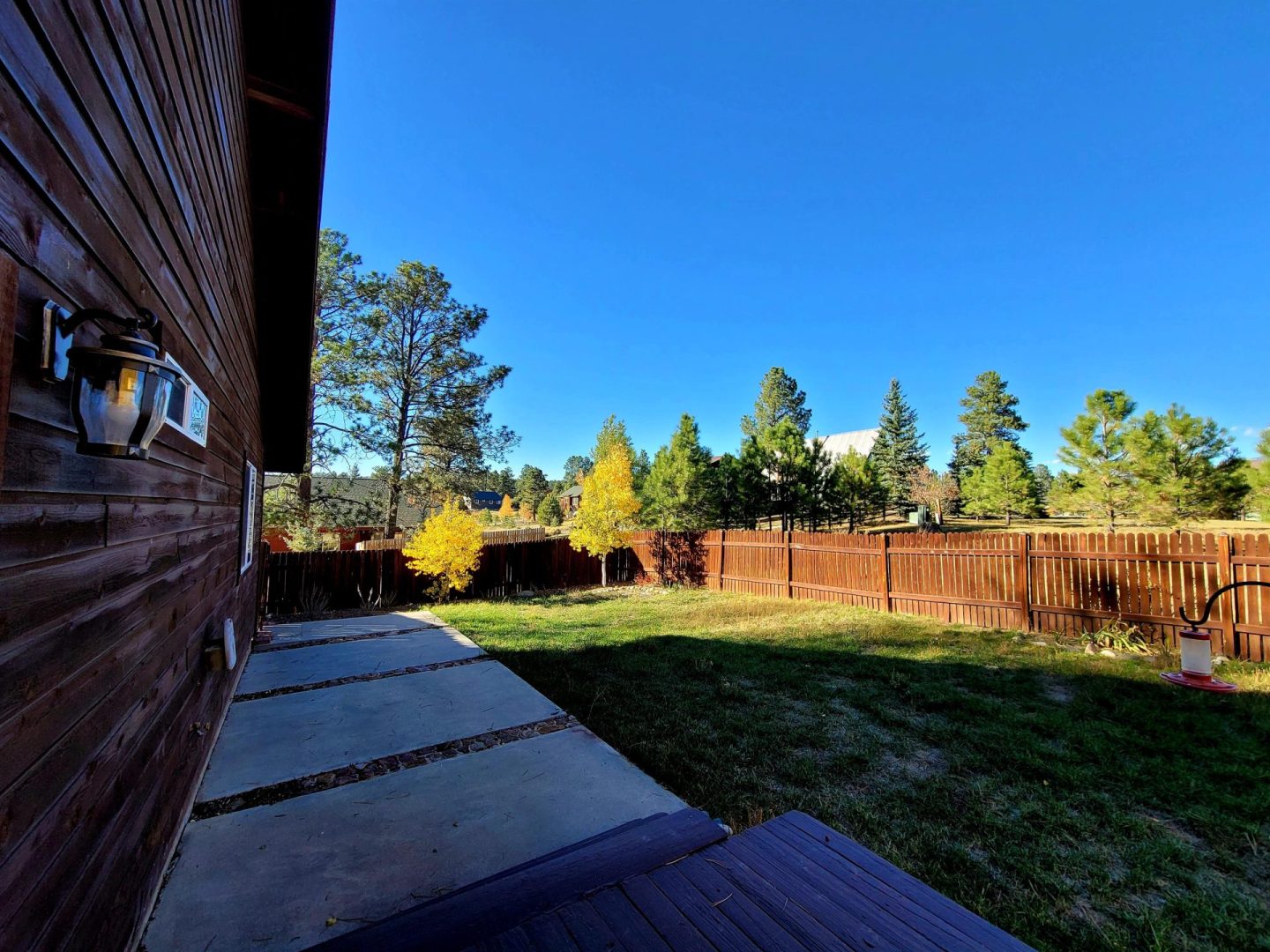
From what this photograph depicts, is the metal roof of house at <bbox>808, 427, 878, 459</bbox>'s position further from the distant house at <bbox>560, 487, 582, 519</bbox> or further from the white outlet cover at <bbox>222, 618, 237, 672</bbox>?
the white outlet cover at <bbox>222, 618, 237, 672</bbox>

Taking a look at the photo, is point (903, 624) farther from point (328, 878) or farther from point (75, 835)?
point (75, 835)

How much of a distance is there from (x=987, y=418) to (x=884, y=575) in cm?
3513

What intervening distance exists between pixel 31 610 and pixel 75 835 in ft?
2.15

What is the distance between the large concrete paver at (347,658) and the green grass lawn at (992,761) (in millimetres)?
879

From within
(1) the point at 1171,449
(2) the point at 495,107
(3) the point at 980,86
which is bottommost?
(1) the point at 1171,449

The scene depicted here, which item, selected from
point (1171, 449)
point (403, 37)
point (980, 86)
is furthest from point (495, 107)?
point (1171, 449)

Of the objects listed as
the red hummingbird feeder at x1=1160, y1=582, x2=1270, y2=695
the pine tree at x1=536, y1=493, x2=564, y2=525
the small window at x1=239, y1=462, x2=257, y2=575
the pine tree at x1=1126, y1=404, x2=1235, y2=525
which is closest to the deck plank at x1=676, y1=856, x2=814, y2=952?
the red hummingbird feeder at x1=1160, y1=582, x2=1270, y2=695

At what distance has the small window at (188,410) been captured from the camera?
5.12 feet

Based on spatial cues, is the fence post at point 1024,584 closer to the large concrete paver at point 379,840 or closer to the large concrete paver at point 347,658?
the large concrete paver at point 379,840

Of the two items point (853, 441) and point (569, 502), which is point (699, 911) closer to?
point (853, 441)

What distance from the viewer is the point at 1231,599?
15.6 feet

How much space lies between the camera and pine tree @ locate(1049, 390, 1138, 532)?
1831 centimetres

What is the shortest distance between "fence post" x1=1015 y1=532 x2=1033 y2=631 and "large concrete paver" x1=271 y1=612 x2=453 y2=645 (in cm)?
797

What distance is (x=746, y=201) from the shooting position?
13.3 meters
